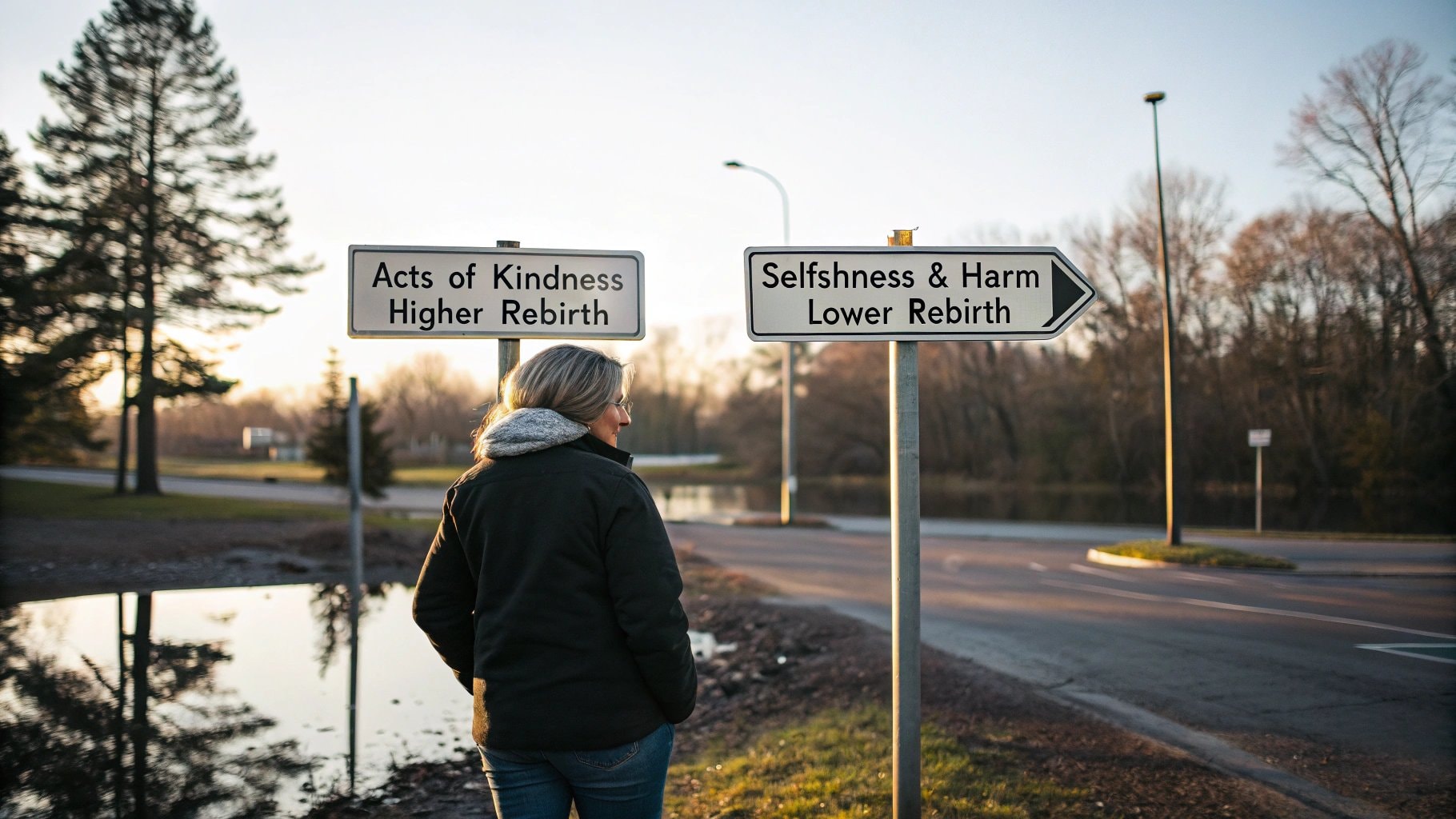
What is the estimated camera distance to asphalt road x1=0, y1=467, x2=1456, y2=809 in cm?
602

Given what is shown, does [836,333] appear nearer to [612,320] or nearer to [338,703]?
[612,320]

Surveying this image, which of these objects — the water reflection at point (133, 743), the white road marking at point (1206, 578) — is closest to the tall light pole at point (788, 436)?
the white road marking at point (1206, 578)

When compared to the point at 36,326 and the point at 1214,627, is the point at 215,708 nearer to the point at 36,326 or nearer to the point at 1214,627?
the point at 1214,627

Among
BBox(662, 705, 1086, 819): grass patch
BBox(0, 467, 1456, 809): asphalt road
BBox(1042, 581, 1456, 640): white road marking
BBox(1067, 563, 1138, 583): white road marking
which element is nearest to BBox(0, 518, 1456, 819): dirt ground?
BBox(662, 705, 1086, 819): grass patch

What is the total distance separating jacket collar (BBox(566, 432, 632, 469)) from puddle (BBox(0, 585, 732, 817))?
3295 millimetres

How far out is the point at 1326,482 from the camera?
4128 centimetres

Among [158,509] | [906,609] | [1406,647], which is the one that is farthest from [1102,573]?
[158,509]

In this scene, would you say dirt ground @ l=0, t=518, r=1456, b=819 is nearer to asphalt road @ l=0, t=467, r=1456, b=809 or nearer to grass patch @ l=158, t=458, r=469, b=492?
asphalt road @ l=0, t=467, r=1456, b=809

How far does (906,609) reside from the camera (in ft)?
10.8

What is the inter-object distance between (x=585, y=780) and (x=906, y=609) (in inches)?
60.6

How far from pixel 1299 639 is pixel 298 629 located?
9820 millimetres

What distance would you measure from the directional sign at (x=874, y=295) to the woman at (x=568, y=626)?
1.38 m

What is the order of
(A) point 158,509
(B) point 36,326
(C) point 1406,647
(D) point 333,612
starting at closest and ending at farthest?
(C) point 1406,647 < (D) point 333,612 < (B) point 36,326 < (A) point 158,509

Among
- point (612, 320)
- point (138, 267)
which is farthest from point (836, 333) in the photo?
point (138, 267)
